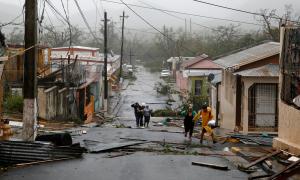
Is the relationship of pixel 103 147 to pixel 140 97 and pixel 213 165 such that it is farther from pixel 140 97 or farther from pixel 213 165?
pixel 140 97

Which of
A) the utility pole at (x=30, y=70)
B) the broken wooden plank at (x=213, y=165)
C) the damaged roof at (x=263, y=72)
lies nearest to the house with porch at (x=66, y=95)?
the damaged roof at (x=263, y=72)

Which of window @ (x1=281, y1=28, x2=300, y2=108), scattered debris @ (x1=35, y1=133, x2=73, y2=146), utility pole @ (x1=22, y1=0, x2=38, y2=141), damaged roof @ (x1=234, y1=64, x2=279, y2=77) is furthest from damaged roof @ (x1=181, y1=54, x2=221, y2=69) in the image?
window @ (x1=281, y1=28, x2=300, y2=108)

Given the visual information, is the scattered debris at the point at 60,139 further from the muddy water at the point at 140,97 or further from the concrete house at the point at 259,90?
the muddy water at the point at 140,97

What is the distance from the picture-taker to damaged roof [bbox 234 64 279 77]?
896 inches

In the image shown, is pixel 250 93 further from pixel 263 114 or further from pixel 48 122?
pixel 48 122

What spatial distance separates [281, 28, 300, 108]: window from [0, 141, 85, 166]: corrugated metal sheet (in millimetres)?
6021

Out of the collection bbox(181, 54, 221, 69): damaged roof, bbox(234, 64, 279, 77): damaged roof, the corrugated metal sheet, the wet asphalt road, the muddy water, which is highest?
bbox(181, 54, 221, 69): damaged roof

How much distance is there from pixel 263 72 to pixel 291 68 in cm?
1206

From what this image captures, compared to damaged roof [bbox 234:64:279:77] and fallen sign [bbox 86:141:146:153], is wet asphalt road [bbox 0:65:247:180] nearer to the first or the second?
fallen sign [bbox 86:141:146:153]

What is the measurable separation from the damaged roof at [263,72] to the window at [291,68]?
10985mm

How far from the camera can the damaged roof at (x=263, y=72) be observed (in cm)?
2275

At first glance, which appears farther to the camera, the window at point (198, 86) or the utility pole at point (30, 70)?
the window at point (198, 86)

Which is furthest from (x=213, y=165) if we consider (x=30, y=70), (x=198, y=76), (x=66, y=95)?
(x=198, y=76)

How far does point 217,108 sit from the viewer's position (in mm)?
32844
